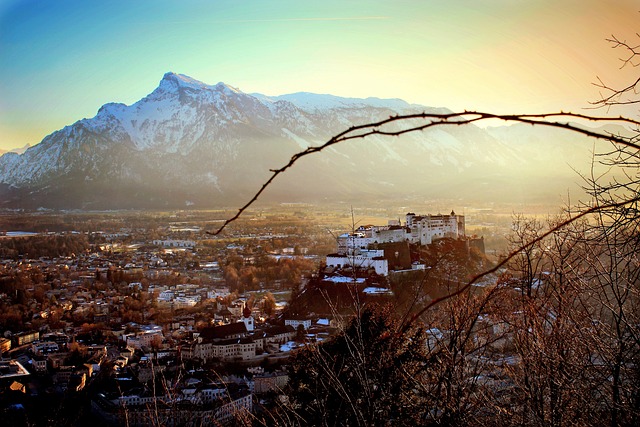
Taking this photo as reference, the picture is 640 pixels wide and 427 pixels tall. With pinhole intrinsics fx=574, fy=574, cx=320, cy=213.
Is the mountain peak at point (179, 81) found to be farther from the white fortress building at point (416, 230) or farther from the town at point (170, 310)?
the white fortress building at point (416, 230)

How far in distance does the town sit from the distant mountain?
1171 cm

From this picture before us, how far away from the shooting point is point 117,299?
1798cm

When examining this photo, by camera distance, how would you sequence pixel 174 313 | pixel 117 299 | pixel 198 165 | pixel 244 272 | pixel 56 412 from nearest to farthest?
1. pixel 56 412
2. pixel 174 313
3. pixel 117 299
4. pixel 244 272
5. pixel 198 165

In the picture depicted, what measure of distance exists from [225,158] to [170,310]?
32.0 metres

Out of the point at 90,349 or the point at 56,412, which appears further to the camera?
the point at 90,349

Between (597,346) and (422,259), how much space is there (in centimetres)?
1358

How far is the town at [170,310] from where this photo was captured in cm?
838

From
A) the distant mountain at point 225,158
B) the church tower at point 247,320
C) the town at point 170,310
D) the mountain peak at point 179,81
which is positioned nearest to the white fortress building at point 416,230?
the town at point 170,310

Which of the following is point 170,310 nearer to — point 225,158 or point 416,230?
point 416,230

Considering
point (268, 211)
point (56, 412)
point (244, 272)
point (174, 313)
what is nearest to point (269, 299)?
point (174, 313)

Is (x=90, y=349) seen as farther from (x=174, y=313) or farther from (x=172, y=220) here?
(x=172, y=220)

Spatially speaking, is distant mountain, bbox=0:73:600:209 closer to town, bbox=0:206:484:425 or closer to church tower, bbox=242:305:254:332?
town, bbox=0:206:484:425

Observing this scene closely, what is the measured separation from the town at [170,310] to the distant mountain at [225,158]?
11.7m

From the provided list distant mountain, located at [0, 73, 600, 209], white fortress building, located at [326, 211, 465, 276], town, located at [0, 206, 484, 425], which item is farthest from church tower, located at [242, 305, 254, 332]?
distant mountain, located at [0, 73, 600, 209]
